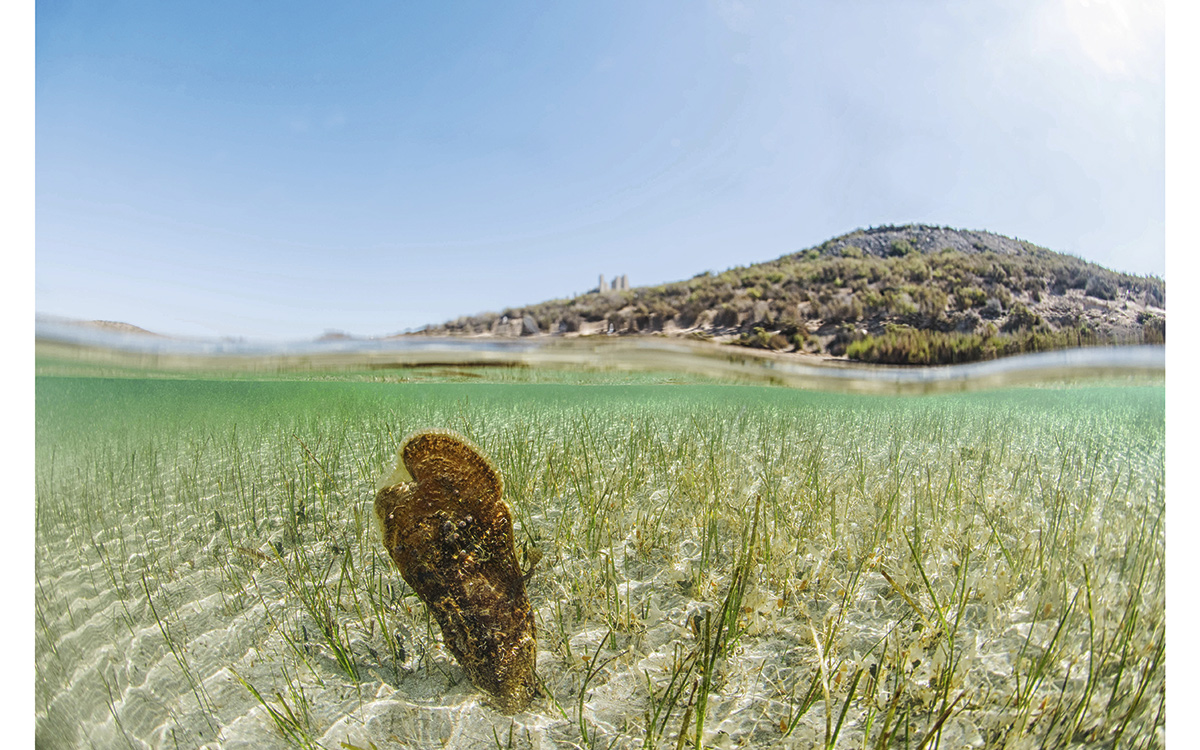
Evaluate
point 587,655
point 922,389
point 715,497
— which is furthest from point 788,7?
point 587,655

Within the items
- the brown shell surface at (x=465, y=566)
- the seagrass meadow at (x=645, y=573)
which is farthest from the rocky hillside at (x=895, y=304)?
the brown shell surface at (x=465, y=566)

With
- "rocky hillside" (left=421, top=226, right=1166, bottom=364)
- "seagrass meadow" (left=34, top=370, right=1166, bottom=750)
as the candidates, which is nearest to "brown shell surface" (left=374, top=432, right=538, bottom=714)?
"seagrass meadow" (left=34, top=370, right=1166, bottom=750)

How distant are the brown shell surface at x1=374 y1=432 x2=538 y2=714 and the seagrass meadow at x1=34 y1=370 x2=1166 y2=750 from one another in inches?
2.9

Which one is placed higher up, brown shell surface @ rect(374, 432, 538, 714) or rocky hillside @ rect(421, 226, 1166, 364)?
rocky hillside @ rect(421, 226, 1166, 364)

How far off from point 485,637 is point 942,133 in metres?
2.31

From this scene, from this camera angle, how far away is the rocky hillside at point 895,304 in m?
2.04

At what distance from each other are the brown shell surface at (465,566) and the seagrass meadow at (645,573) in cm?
7

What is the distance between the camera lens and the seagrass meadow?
1637 millimetres

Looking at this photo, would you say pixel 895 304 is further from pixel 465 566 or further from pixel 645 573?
pixel 465 566

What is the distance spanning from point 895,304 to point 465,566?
1.77 meters

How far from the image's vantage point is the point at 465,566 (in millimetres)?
1686

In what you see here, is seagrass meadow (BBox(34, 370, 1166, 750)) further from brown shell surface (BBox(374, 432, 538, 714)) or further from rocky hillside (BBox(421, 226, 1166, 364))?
rocky hillside (BBox(421, 226, 1166, 364))

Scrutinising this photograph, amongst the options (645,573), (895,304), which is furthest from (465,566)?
(895,304)

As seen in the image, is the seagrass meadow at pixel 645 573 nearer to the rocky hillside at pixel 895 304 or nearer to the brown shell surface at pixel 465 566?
the brown shell surface at pixel 465 566
